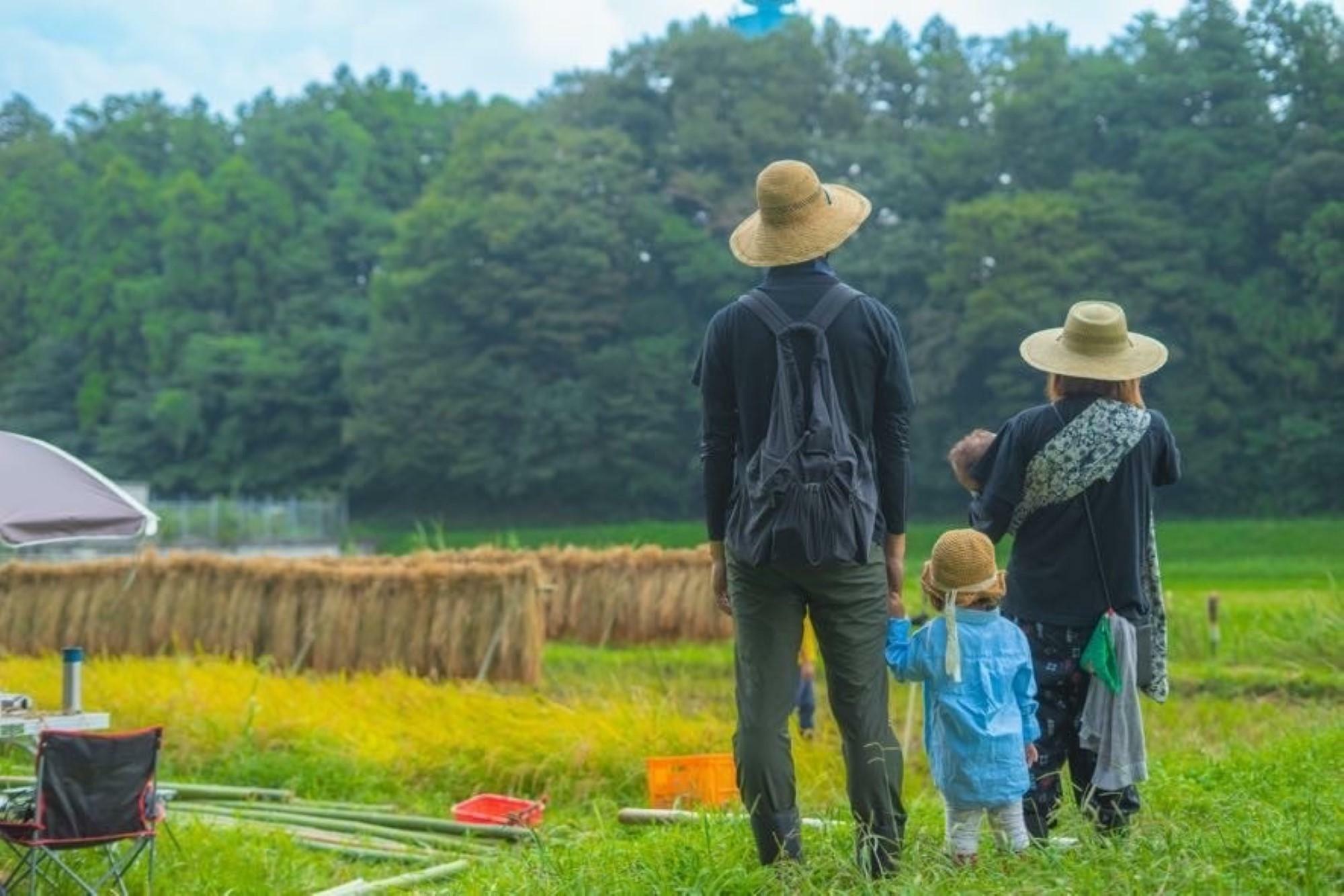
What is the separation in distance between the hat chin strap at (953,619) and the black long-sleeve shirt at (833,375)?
0.22 m

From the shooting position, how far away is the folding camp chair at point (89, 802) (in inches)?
222

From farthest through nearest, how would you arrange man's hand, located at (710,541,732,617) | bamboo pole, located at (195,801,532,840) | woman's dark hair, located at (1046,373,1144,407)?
bamboo pole, located at (195,801,532,840), woman's dark hair, located at (1046,373,1144,407), man's hand, located at (710,541,732,617)

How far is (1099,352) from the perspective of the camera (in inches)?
191

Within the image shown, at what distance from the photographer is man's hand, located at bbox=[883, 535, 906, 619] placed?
4.48m

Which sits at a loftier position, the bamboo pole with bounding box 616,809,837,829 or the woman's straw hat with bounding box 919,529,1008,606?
the woman's straw hat with bounding box 919,529,1008,606

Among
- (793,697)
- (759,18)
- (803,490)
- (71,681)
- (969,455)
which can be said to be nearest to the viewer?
(803,490)

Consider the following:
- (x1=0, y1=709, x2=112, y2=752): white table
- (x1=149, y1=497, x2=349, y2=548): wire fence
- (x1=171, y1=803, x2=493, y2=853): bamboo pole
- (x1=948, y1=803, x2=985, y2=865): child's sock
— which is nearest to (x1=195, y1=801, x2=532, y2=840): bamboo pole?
(x1=171, y1=803, x2=493, y2=853): bamboo pole

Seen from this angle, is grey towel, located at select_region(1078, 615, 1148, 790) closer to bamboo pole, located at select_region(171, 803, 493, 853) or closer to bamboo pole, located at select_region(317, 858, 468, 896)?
bamboo pole, located at select_region(317, 858, 468, 896)

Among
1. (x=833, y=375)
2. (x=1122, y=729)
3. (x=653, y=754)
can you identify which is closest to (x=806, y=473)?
(x=833, y=375)

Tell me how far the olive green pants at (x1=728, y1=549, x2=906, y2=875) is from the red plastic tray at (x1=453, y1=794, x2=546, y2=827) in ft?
8.26

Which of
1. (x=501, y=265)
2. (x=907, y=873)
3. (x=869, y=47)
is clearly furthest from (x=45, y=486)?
(x=869, y=47)

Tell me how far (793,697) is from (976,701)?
0.46 metres

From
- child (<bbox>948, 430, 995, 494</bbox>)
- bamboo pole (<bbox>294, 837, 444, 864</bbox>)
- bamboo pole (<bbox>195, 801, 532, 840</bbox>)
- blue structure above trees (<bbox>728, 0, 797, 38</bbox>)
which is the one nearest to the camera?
child (<bbox>948, 430, 995, 494</bbox>)

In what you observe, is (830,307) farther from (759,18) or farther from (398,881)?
(759,18)
